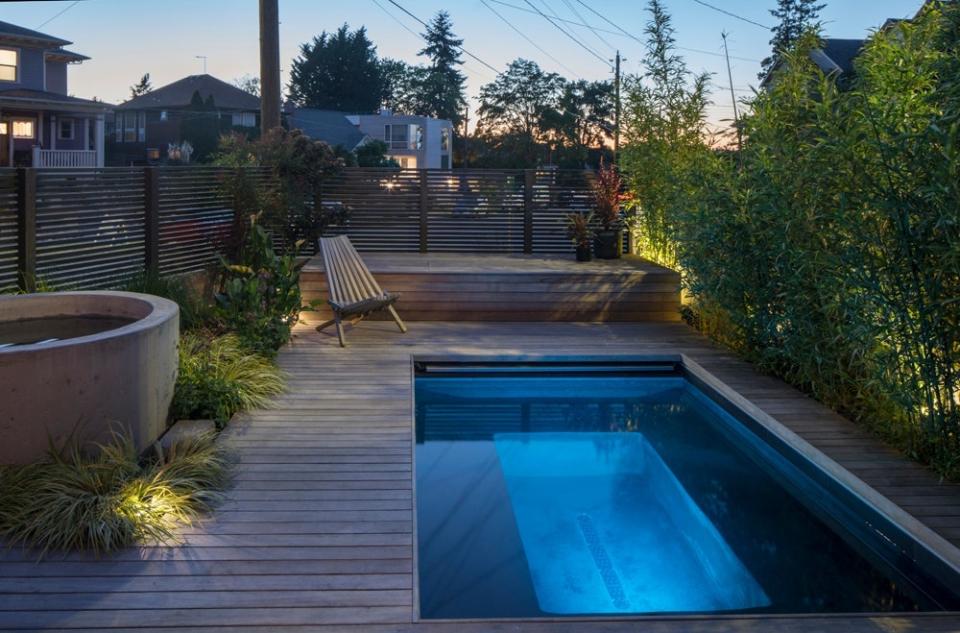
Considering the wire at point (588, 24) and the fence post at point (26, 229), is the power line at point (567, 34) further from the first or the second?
the fence post at point (26, 229)

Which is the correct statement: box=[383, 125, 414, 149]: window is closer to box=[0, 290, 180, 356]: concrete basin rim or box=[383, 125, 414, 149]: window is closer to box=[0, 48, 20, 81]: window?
box=[0, 48, 20, 81]: window

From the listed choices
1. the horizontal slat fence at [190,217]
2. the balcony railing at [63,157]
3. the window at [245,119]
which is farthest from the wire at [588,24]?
the window at [245,119]

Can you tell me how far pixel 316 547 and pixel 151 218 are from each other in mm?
5269

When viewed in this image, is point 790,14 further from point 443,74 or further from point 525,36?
point 443,74

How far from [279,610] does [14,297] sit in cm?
281

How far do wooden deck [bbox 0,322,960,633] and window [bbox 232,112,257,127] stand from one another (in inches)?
1287

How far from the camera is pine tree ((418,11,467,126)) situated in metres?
42.3

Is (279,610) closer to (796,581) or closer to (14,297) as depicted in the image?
(796,581)

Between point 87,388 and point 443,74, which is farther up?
point 443,74

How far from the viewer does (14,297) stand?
493 cm

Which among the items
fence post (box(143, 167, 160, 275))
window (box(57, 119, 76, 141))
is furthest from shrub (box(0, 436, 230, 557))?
window (box(57, 119, 76, 141))

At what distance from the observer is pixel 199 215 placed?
29.1 ft

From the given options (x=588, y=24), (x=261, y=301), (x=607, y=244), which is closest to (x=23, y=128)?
(x=588, y=24)

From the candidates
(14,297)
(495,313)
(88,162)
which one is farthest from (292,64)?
(14,297)
